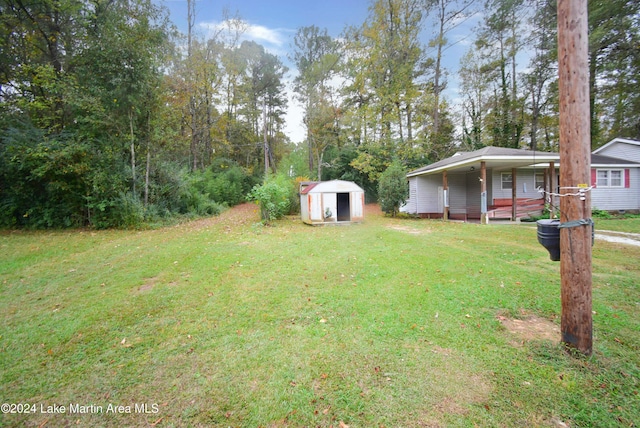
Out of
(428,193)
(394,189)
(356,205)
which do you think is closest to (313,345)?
(356,205)

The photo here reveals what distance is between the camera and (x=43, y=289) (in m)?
4.28

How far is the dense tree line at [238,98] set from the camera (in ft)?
32.0

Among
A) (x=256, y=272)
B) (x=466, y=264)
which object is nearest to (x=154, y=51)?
(x=256, y=272)

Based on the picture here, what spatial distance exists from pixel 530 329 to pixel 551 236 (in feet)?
3.76

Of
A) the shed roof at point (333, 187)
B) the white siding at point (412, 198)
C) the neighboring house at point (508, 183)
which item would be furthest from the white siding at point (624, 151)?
the shed roof at point (333, 187)

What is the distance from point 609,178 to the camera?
13.0 meters

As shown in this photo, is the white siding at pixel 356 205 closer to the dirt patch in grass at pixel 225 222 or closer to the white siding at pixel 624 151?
the dirt patch in grass at pixel 225 222

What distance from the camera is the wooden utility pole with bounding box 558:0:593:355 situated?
2.33 m

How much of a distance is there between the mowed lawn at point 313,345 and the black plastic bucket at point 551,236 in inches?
37.7

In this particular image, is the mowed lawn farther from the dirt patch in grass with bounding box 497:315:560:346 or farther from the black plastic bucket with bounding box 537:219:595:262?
the black plastic bucket with bounding box 537:219:595:262

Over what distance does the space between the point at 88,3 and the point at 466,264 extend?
1624 cm

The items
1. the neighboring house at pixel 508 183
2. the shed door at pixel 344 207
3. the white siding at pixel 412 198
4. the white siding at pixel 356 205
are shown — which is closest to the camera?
the neighboring house at pixel 508 183

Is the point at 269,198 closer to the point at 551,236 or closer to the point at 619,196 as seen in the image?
the point at 551,236

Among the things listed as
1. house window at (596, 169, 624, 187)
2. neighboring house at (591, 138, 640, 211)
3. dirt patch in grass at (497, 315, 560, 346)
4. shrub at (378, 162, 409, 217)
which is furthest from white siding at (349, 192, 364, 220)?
house window at (596, 169, 624, 187)
